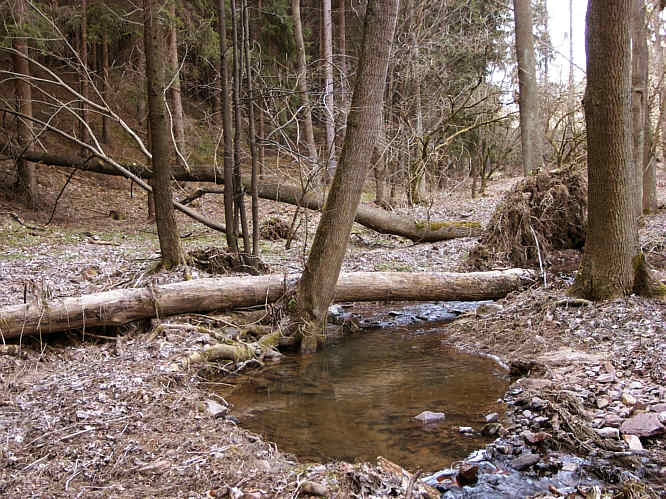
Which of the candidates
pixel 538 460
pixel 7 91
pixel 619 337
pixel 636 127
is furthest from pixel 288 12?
pixel 538 460

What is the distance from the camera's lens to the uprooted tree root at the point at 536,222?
9898 mm

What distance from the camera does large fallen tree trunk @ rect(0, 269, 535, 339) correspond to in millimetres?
6352

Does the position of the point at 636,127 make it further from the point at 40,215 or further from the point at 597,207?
the point at 40,215

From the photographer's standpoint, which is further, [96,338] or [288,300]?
[288,300]

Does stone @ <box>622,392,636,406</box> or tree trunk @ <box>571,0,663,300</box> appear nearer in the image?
stone @ <box>622,392,636,406</box>

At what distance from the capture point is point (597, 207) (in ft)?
21.4

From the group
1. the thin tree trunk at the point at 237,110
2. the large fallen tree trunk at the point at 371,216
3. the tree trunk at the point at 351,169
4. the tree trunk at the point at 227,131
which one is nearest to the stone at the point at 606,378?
the tree trunk at the point at 351,169

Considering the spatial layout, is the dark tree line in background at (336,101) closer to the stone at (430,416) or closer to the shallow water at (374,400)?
the shallow water at (374,400)

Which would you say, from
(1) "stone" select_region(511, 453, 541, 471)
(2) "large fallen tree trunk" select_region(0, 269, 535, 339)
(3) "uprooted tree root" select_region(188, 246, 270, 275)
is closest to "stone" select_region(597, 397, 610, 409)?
(1) "stone" select_region(511, 453, 541, 471)

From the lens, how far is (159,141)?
28.8 ft

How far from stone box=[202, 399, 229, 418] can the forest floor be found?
28 millimetres

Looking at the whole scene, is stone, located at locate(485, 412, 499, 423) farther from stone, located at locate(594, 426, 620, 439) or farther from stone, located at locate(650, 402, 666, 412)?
stone, located at locate(650, 402, 666, 412)

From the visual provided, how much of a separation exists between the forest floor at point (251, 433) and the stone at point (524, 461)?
1cm

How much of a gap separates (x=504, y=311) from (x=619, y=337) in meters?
1.94
